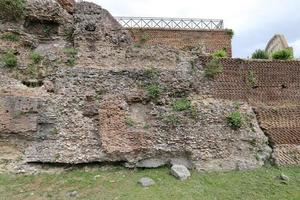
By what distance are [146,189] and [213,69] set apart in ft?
13.8


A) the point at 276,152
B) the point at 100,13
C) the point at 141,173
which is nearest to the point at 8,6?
the point at 100,13

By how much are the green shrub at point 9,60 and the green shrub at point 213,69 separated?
16.5 feet

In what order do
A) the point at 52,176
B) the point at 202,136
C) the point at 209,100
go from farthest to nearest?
the point at 209,100
the point at 202,136
the point at 52,176

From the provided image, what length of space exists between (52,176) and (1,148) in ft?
4.58

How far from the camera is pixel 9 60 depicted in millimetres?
9773

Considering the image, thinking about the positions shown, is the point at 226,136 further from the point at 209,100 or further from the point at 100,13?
the point at 100,13

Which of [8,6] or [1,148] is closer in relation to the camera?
[1,148]

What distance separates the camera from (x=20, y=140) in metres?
9.10

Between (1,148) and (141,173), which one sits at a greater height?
(1,148)

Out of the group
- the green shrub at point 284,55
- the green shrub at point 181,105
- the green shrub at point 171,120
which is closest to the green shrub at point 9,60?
the green shrub at point 171,120

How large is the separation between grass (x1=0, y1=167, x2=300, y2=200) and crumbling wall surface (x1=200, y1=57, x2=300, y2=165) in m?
1.26

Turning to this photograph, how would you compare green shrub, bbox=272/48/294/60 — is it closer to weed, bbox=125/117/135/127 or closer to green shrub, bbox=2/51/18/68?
weed, bbox=125/117/135/127

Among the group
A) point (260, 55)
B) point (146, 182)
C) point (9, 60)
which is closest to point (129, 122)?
point (146, 182)

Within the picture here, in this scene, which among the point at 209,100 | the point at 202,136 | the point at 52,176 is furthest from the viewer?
the point at 209,100
